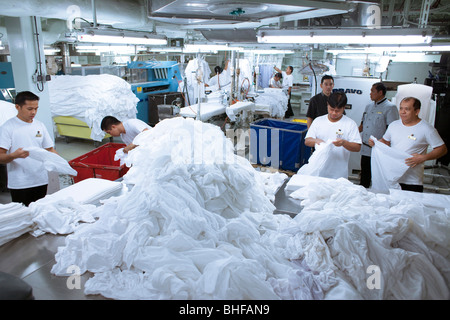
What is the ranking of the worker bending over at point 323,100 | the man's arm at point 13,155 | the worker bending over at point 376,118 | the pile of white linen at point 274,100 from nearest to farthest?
the man's arm at point 13,155, the worker bending over at point 376,118, the worker bending over at point 323,100, the pile of white linen at point 274,100

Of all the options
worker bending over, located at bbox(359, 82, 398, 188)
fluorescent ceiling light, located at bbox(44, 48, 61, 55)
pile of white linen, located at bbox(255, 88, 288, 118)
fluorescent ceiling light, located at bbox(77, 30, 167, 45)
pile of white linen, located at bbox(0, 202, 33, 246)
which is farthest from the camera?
fluorescent ceiling light, located at bbox(44, 48, 61, 55)

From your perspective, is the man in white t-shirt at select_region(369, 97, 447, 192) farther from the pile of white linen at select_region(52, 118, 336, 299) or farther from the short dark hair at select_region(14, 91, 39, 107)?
the short dark hair at select_region(14, 91, 39, 107)

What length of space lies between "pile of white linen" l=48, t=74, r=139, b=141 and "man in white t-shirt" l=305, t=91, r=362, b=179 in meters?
5.56

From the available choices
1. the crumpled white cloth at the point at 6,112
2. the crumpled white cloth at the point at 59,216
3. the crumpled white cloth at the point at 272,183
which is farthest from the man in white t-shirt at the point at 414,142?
the crumpled white cloth at the point at 6,112

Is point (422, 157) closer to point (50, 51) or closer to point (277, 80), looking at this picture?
point (277, 80)

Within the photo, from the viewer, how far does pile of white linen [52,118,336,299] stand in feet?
5.21

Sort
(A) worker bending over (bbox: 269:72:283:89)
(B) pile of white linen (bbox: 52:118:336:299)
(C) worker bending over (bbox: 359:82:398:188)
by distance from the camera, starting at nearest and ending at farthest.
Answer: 1. (B) pile of white linen (bbox: 52:118:336:299)
2. (C) worker bending over (bbox: 359:82:398:188)
3. (A) worker bending over (bbox: 269:72:283:89)

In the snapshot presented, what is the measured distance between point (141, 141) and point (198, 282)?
1433mm

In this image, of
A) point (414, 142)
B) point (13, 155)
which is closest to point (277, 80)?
point (414, 142)

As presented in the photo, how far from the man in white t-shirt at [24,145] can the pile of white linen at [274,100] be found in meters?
6.38

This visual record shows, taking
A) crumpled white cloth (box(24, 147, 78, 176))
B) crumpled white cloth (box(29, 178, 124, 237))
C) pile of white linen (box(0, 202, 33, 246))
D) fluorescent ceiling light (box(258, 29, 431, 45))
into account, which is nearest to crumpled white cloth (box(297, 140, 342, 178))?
fluorescent ceiling light (box(258, 29, 431, 45))

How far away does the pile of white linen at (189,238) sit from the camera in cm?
159

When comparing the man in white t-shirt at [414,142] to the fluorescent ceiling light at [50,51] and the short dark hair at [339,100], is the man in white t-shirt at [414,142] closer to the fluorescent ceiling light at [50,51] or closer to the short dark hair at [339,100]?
the short dark hair at [339,100]

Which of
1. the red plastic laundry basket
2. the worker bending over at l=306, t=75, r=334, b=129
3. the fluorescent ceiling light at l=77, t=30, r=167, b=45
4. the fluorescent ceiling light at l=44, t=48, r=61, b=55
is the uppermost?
the fluorescent ceiling light at l=44, t=48, r=61, b=55
